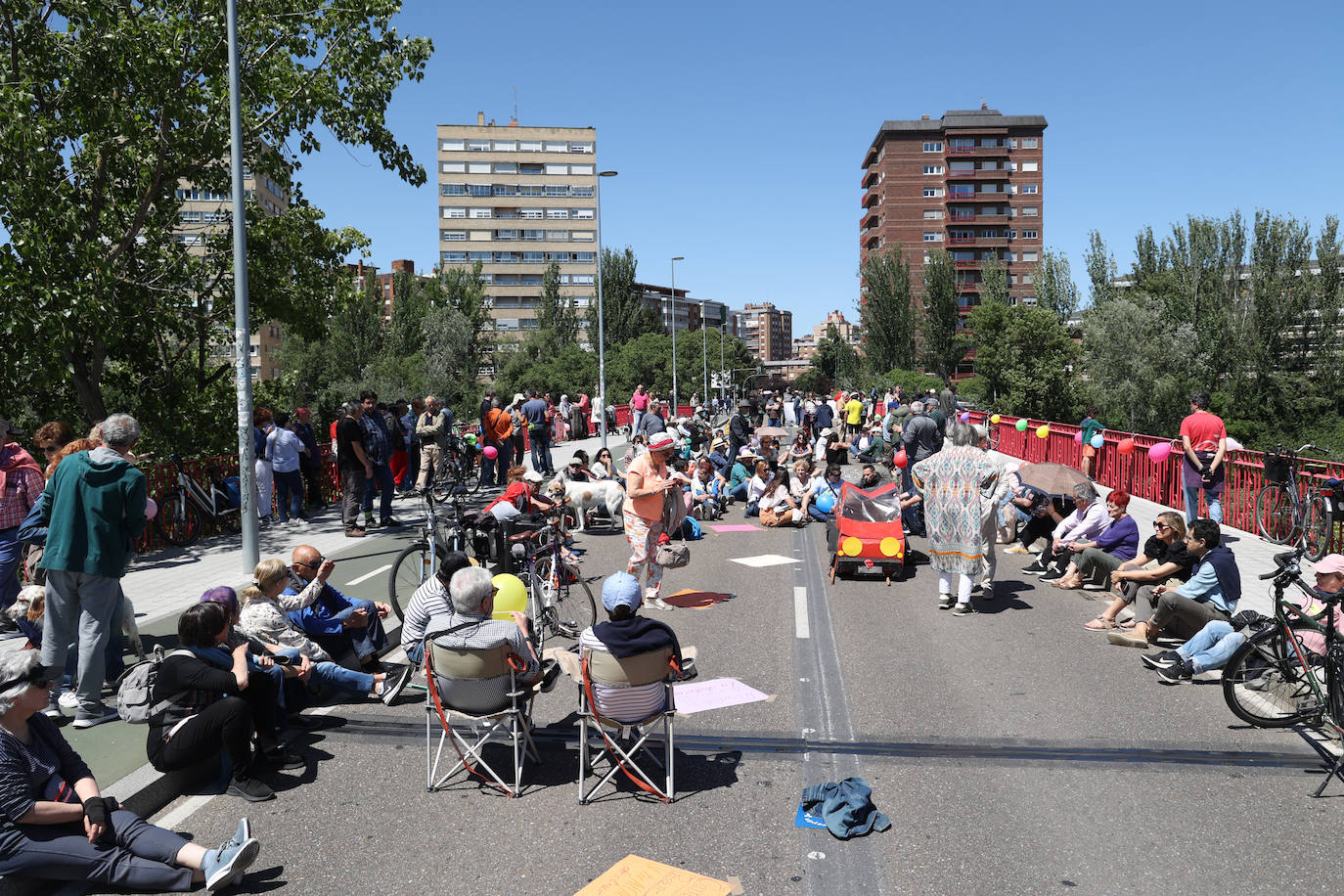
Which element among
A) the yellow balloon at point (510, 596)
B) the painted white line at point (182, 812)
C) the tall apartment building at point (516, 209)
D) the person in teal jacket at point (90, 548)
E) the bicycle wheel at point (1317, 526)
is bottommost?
the painted white line at point (182, 812)

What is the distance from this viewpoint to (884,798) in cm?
550

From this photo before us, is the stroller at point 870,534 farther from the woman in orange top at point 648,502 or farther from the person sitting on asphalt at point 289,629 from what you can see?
the person sitting on asphalt at point 289,629

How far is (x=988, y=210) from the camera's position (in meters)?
110

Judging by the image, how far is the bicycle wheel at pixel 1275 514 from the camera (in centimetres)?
1349

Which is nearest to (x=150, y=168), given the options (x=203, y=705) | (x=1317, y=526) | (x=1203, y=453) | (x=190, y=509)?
(x=190, y=509)

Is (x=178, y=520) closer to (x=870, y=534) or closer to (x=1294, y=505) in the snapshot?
(x=870, y=534)

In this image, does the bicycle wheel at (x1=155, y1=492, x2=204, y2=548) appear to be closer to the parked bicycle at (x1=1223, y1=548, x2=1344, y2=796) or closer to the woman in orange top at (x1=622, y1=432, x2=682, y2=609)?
the woman in orange top at (x1=622, y1=432, x2=682, y2=609)

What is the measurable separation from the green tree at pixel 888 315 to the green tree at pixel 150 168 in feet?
235

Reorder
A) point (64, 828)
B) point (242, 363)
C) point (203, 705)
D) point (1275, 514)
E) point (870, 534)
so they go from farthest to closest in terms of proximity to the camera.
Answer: point (1275, 514), point (870, 534), point (242, 363), point (203, 705), point (64, 828)

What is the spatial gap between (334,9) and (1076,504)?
1487cm

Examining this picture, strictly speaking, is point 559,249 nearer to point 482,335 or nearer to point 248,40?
point 482,335

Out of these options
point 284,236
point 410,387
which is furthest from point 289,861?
point 410,387

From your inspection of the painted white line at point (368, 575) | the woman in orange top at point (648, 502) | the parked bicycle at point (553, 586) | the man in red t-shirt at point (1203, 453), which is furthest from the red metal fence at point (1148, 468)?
the painted white line at point (368, 575)

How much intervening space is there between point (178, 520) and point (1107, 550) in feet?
39.5
